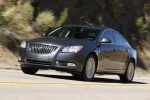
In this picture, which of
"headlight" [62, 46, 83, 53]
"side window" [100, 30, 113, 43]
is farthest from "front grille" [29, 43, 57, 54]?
"side window" [100, 30, 113, 43]

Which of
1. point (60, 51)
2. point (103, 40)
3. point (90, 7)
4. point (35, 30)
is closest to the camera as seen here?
point (60, 51)

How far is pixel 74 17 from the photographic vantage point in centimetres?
2478

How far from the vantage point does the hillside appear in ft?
63.0

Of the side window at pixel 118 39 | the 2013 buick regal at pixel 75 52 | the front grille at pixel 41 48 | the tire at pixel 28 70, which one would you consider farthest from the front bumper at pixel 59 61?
the side window at pixel 118 39

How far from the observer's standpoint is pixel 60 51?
41.7ft

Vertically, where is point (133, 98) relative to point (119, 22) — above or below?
below

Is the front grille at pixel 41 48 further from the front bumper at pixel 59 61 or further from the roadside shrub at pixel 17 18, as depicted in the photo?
the roadside shrub at pixel 17 18

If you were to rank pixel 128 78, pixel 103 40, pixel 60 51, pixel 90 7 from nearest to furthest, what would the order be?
pixel 60 51, pixel 103 40, pixel 128 78, pixel 90 7

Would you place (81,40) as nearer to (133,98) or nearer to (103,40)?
(103,40)

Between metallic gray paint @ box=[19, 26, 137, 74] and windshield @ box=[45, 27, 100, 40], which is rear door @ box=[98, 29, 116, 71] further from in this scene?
windshield @ box=[45, 27, 100, 40]

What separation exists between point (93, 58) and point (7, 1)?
28.4 ft

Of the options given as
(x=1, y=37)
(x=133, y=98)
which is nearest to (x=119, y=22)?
(x=1, y=37)

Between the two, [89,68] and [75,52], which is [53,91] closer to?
[75,52]

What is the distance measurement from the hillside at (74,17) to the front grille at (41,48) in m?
4.79
